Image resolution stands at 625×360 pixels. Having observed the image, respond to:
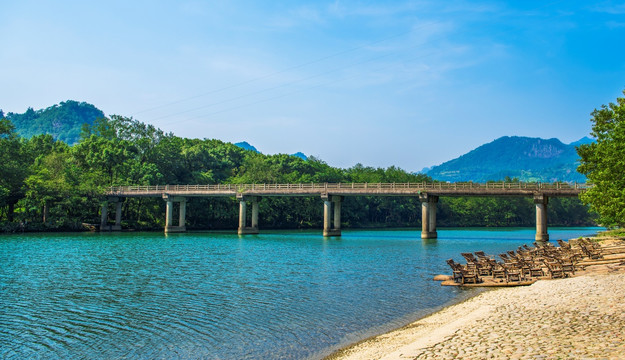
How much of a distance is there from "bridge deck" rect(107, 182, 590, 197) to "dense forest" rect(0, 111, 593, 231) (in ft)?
21.0

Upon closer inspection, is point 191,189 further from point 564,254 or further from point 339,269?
point 564,254

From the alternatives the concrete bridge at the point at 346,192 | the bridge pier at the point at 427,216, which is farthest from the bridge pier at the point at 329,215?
the bridge pier at the point at 427,216

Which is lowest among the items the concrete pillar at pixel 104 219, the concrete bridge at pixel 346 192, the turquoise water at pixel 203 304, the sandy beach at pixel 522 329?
the turquoise water at pixel 203 304

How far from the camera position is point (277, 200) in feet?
342

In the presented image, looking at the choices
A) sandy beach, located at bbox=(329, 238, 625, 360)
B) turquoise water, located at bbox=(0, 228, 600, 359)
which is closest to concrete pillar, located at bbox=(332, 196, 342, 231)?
turquoise water, located at bbox=(0, 228, 600, 359)

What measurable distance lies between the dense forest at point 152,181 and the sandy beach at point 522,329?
7148cm

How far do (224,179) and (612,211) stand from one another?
85.0 meters

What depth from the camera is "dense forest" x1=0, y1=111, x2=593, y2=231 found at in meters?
77.3

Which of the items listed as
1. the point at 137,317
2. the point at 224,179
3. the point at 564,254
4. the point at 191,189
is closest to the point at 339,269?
the point at 564,254

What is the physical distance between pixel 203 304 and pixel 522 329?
13549 millimetres

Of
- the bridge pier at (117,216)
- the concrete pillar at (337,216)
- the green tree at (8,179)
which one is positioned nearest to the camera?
the green tree at (8,179)

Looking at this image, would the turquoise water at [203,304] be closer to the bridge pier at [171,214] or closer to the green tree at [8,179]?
the green tree at [8,179]

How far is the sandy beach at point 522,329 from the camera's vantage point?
1152 centimetres

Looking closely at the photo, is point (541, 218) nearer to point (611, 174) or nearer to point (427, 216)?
point (427, 216)
